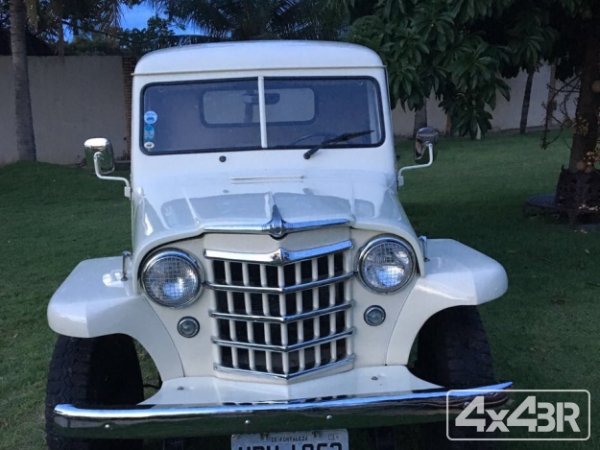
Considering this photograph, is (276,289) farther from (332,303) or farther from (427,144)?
(427,144)

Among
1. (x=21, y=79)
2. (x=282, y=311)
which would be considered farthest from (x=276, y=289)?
(x=21, y=79)

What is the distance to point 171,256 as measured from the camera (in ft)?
9.50

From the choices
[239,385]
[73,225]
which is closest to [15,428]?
[239,385]

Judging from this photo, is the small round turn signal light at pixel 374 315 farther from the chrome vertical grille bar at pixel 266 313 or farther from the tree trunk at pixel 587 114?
the tree trunk at pixel 587 114

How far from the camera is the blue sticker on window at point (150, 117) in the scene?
399 centimetres

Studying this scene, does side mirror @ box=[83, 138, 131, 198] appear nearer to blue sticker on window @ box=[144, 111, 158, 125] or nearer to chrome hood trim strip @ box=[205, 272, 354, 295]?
blue sticker on window @ box=[144, 111, 158, 125]

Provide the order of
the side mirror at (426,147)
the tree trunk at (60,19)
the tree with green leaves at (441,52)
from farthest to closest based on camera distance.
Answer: the tree trunk at (60,19), the tree with green leaves at (441,52), the side mirror at (426,147)

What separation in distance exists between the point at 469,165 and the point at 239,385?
41.0 ft

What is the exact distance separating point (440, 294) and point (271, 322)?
2.40 feet

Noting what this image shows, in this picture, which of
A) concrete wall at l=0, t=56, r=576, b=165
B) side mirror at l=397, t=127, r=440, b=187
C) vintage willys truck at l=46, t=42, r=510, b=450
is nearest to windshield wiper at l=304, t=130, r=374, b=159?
vintage willys truck at l=46, t=42, r=510, b=450

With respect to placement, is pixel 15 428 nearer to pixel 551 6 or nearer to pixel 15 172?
pixel 551 6

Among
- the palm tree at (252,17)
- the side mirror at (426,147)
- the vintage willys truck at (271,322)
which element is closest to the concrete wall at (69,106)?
the palm tree at (252,17)

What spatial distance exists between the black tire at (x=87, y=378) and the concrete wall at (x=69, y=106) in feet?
45.2

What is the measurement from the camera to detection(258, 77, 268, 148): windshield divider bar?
3.91 meters
